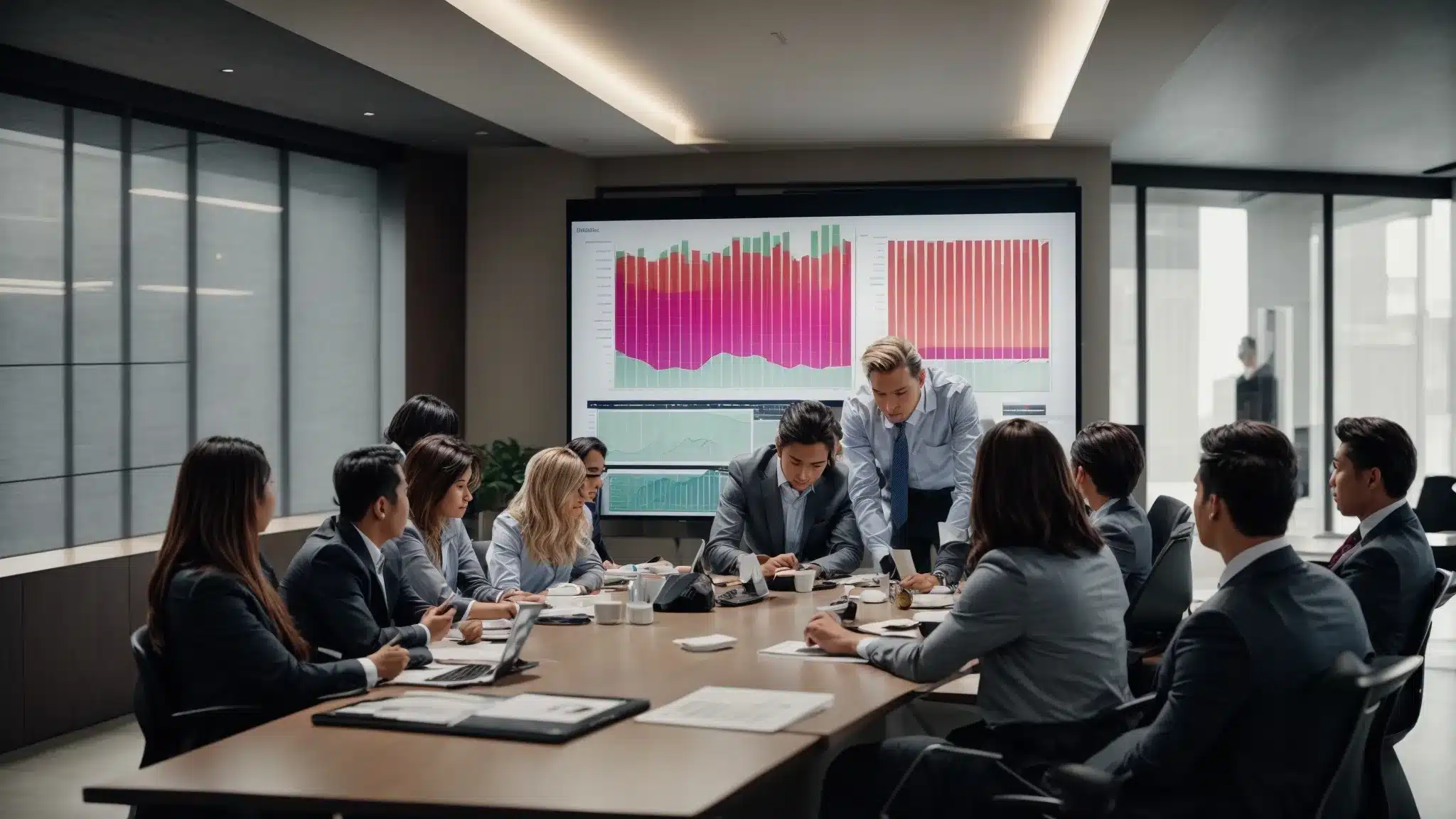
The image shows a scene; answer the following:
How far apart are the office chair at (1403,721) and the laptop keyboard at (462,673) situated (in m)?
1.96

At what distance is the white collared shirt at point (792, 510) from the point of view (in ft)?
18.1

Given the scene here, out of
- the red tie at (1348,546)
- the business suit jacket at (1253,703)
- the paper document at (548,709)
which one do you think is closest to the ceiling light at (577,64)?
the red tie at (1348,546)

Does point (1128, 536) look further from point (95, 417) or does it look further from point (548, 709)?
point (95, 417)

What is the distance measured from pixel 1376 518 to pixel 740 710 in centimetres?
203

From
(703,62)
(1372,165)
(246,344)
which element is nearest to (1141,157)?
(1372,165)

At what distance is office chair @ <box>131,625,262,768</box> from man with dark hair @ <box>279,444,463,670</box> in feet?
0.93

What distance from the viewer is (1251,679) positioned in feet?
7.90

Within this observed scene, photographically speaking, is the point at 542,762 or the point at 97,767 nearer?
the point at 542,762

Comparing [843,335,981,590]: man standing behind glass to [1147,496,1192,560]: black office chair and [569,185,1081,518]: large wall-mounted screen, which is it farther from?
[569,185,1081,518]: large wall-mounted screen

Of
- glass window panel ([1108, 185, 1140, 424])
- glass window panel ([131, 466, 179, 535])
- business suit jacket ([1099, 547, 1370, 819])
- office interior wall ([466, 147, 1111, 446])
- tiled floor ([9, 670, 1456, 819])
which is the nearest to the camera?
business suit jacket ([1099, 547, 1370, 819])

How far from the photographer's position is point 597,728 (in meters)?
2.66

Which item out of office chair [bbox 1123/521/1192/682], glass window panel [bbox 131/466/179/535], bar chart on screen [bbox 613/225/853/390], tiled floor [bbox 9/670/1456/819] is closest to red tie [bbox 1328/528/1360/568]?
office chair [bbox 1123/521/1192/682]

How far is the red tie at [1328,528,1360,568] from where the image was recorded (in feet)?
12.6

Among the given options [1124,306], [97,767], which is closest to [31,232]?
[97,767]
